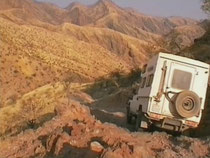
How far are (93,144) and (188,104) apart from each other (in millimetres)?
4064

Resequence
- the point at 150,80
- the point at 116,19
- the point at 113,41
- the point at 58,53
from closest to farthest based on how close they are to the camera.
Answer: the point at 150,80
the point at 58,53
the point at 113,41
the point at 116,19

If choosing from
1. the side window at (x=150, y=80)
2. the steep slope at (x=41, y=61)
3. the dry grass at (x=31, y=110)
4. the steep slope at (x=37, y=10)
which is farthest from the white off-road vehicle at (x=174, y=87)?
the steep slope at (x=37, y=10)

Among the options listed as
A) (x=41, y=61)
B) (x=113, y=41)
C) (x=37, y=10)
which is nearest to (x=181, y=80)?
(x=41, y=61)

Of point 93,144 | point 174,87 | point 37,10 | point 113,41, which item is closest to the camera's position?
point 93,144

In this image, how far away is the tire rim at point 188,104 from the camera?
12352 millimetres

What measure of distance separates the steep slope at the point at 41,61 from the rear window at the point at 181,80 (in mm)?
27313

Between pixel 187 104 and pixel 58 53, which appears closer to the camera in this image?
pixel 187 104

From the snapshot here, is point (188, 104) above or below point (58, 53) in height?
below

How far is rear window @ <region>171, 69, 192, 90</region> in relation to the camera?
12.8 meters

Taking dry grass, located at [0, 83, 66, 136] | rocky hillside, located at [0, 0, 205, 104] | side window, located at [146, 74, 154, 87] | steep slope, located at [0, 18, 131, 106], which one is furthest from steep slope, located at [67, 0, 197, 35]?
side window, located at [146, 74, 154, 87]

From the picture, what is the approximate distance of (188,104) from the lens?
41.0ft

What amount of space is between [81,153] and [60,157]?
0.51 m

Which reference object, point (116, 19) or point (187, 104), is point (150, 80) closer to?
point (187, 104)

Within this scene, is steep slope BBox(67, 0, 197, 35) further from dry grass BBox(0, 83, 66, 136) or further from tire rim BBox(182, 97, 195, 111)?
tire rim BBox(182, 97, 195, 111)
